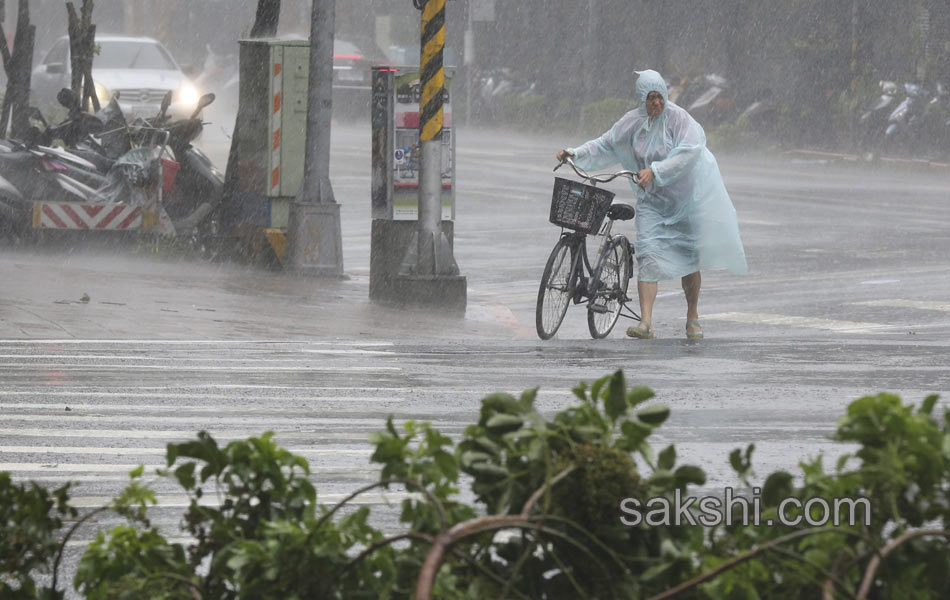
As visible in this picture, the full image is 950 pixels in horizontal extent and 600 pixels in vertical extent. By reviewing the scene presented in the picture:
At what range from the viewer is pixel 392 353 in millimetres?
10648

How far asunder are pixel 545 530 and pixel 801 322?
10.9 m

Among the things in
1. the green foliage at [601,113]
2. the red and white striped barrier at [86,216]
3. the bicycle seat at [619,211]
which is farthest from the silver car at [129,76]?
the bicycle seat at [619,211]

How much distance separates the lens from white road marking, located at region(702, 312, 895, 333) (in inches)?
512

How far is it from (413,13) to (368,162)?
21.7 meters

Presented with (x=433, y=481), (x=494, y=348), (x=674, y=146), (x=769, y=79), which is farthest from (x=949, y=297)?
(x=769, y=79)

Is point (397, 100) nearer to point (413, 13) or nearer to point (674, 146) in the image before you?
point (674, 146)

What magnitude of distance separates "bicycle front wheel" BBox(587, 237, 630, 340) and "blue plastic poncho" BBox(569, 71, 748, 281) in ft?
0.91

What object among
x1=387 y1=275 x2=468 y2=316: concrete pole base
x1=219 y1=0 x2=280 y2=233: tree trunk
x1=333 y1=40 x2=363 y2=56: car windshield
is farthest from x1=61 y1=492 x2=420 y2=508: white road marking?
x1=333 y1=40 x2=363 y2=56: car windshield

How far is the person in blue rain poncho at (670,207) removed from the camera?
37.6 feet

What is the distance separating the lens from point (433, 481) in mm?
3039

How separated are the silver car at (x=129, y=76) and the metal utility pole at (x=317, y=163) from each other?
46.0 ft

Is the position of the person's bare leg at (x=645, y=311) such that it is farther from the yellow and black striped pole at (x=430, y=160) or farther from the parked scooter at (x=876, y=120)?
the parked scooter at (x=876, y=120)

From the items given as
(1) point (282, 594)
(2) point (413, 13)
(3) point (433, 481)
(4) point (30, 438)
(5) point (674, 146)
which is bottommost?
(4) point (30, 438)

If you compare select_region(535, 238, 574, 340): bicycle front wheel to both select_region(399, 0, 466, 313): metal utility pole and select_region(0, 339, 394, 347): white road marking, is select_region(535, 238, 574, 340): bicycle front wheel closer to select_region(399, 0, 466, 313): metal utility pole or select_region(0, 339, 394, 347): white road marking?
select_region(0, 339, 394, 347): white road marking
